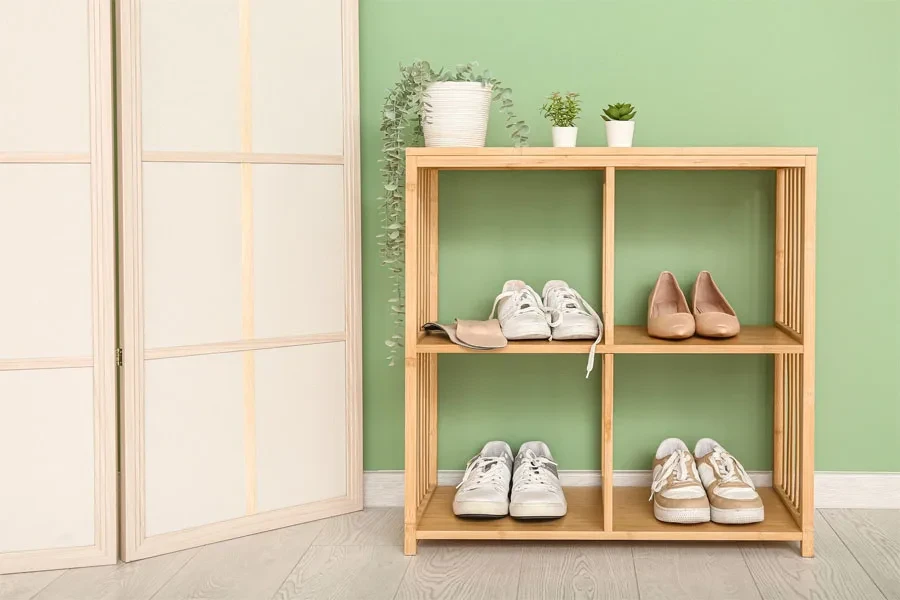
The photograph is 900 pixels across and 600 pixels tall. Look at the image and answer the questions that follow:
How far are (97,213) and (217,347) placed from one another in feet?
1.45

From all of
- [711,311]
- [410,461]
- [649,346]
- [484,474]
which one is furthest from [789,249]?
[410,461]

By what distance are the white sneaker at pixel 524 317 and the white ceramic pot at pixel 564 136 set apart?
1.24 feet

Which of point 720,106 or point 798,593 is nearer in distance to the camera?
point 798,593

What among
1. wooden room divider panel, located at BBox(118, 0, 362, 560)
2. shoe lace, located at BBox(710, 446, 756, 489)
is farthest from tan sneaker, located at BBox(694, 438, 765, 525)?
wooden room divider panel, located at BBox(118, 0, 362, 560)

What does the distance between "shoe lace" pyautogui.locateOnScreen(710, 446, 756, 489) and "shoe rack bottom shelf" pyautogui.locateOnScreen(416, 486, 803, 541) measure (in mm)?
113

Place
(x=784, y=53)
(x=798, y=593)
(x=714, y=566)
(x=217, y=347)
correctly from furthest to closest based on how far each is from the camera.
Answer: (x=784, y=53)
(x=217, y=347)
(x=714, y=566)
(x=798, y=593)

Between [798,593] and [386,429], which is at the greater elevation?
[386,429]

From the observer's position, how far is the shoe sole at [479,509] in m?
2.18

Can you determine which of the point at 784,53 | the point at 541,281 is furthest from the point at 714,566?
the point at 784,53

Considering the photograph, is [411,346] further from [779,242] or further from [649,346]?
[779,242]

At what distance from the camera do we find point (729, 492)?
217 cm

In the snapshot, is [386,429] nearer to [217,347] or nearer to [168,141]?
[217,347]

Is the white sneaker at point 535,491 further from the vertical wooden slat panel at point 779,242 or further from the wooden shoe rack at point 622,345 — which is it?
the vertical wooden slat panel at point 779,242

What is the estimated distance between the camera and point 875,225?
246 centimetres
